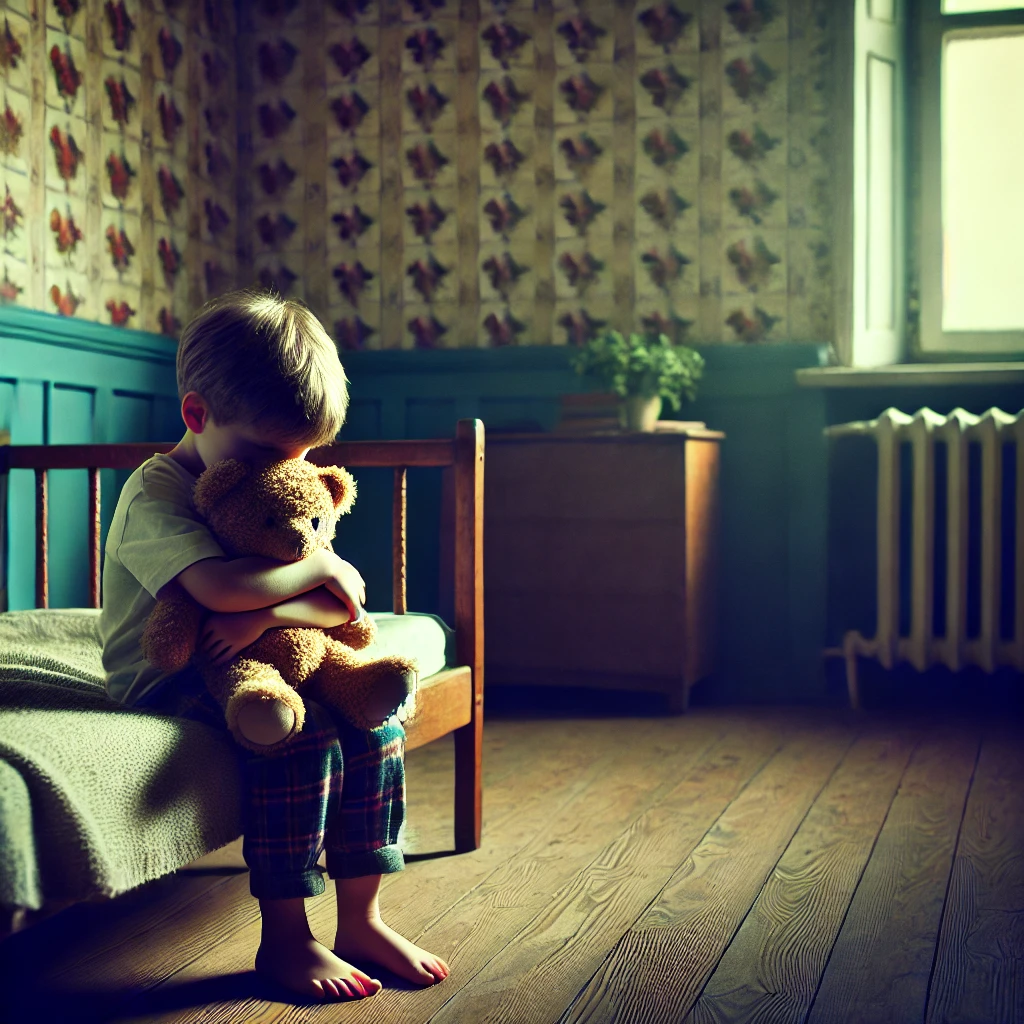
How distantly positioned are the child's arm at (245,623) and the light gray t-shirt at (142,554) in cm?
7

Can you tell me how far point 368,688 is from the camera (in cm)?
127

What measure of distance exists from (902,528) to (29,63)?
2454mm

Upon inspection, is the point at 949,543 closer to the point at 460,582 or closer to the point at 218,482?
the point at 460,582

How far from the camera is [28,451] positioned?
210cm

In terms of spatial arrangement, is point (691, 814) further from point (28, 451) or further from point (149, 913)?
point (28, 451)

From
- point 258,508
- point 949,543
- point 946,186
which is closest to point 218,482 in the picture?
point 258,508

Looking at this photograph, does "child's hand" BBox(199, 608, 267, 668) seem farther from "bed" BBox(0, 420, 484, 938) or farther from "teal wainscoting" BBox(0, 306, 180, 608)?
"teal wainscoting" BBox(0, 306, 180, 608)

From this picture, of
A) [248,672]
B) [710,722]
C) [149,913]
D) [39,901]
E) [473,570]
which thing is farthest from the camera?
[710,722]

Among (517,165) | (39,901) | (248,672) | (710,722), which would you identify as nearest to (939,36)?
(517,165)

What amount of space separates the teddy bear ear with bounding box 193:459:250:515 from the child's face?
0.04 metres

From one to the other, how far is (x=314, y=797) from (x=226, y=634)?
200 mm

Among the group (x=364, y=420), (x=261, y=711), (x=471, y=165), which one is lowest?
(x=261, y=711)

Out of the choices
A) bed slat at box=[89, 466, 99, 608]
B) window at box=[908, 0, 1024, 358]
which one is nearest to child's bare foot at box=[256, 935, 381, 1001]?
bed slat at box=[89, 466, 99, 608]

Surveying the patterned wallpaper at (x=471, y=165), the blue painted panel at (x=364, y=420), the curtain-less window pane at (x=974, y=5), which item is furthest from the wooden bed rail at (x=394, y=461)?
the curtain-less window pane at (x=974, y=5)
